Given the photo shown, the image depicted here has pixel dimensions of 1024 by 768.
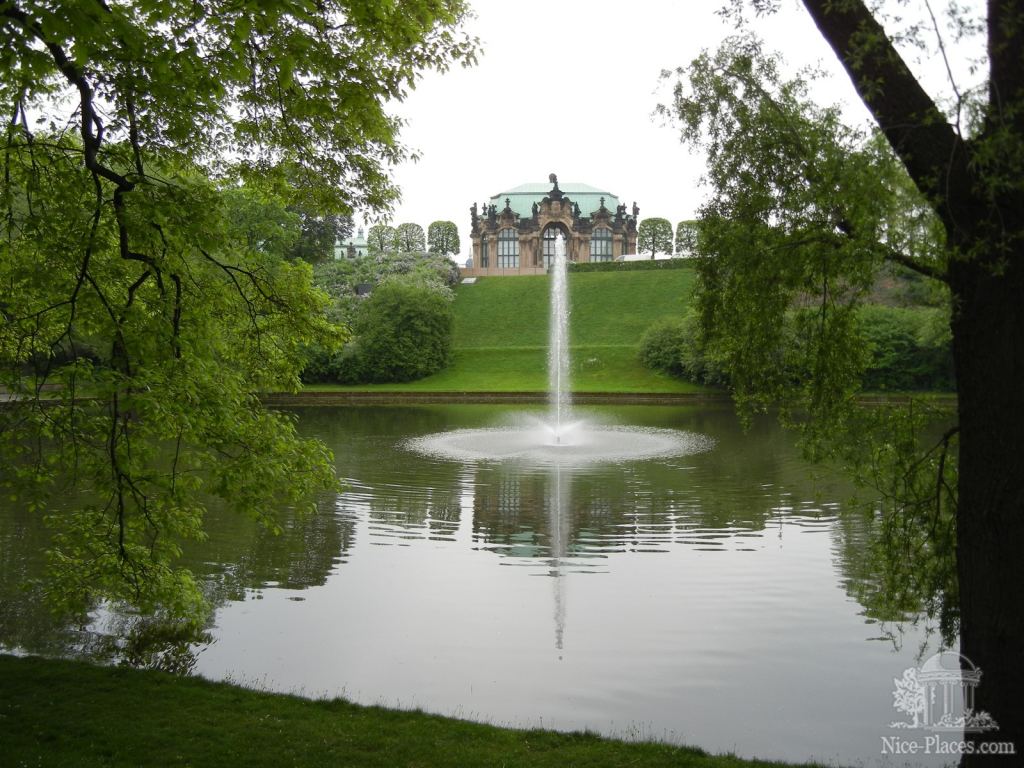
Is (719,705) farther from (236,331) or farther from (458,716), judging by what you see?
(236,331)

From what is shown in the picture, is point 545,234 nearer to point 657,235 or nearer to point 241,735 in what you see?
point 657,235

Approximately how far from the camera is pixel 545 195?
9550 cm

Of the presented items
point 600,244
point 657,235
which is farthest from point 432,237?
point 657,235

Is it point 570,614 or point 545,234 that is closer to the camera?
point 570,614

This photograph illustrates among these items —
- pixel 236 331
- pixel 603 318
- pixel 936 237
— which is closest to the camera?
pixel 936 237

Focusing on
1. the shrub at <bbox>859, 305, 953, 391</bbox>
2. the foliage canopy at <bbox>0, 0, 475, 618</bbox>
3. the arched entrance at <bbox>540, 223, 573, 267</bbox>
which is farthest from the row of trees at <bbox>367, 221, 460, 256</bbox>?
the foliage canopy at <bbox>0, 0, 475, 618</bbox>

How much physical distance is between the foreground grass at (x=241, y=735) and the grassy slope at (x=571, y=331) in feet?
131

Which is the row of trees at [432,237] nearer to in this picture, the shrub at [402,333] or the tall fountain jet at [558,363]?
the shrub at [402,333]

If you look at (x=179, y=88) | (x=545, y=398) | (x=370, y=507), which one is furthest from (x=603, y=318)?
(x=179, y=88)

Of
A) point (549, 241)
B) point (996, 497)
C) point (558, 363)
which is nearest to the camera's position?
point (996, 497)

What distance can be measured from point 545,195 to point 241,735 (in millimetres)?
92130

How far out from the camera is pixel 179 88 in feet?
20.9

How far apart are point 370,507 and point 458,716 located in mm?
9829

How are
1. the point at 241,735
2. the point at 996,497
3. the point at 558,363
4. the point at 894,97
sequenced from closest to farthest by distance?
the point at 996,497
the point at 894,97
the point at 241,735
the point at 558,363
